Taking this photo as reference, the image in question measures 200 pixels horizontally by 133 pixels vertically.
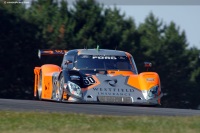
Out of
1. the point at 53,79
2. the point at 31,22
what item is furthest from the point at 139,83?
the point at 31,22

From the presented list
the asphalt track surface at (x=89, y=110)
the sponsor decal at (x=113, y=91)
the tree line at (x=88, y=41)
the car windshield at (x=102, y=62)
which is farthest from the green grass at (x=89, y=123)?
the tree line at (x=88, y=41)

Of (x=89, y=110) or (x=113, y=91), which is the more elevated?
(x=113, y=91)

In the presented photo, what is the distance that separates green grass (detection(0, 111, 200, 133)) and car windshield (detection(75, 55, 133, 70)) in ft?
19.8

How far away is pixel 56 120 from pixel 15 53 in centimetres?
2903

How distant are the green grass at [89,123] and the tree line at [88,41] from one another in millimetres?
25888

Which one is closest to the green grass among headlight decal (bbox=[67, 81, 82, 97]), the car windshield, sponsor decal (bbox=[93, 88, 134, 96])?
headlight decal (bbox=[67, 81, 82, 97])

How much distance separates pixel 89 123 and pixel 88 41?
105ft

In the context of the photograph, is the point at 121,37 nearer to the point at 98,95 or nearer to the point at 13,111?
the point at 98,95

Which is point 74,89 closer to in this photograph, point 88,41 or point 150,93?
point 150,93

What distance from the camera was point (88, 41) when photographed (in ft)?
148

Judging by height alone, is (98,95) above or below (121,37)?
below

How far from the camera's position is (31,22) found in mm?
44656

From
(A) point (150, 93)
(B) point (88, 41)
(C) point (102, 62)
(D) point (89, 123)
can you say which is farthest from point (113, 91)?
(B) point (88, 41)

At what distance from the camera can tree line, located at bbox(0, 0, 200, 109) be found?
1656 inches
